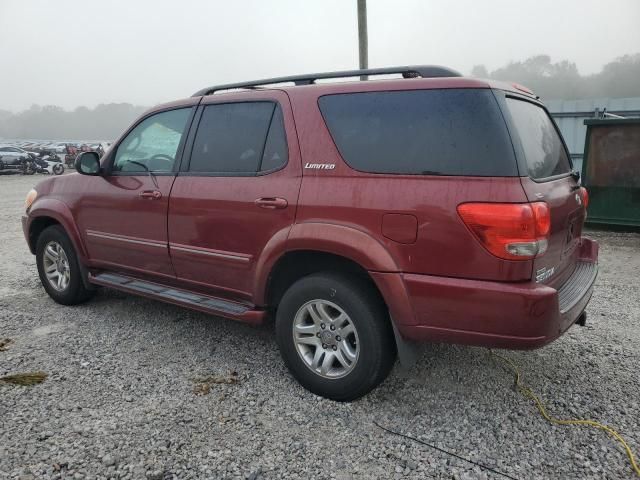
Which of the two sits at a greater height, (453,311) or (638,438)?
(453,311)

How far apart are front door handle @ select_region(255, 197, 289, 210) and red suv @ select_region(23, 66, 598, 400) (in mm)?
12

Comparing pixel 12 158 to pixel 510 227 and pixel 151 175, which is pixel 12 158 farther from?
pixel 510 227

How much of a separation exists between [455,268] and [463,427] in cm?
91

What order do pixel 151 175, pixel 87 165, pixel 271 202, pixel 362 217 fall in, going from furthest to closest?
pixel 87 165, pixel 151 175, pixel 271 202, pixel 362 217

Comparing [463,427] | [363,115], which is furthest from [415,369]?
[363,115]

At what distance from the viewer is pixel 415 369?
3316mm

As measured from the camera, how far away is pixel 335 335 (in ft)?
9.41

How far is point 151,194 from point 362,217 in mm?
1772

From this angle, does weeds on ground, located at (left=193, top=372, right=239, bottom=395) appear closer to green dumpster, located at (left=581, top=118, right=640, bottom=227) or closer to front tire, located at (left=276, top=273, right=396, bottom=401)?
front tire, located at (left=276, top=273, right=396, bottom=401)

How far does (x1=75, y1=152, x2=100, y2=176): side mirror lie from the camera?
13.1 feet

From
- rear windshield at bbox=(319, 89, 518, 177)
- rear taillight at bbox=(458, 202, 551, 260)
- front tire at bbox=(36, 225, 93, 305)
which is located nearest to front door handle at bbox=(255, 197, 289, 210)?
rear windshield at bbox=(319, 89, 518, 177)

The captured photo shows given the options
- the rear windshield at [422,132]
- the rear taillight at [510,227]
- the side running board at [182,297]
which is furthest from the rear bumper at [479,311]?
the side running board at [182,297]

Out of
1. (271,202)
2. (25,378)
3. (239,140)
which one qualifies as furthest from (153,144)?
(25,378)

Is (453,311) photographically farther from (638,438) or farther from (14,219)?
(14,219)
